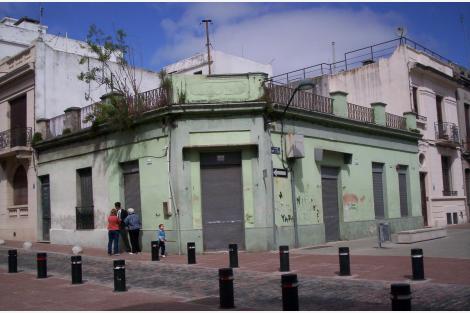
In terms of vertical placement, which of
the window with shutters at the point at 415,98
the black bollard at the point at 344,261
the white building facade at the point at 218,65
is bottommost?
the black bollard at the point at 344,261

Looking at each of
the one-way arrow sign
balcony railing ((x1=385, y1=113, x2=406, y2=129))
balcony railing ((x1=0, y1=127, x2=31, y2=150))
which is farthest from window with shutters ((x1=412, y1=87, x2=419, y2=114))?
balcony railing ((x1=0, y1=127, x2=31, y2=150))

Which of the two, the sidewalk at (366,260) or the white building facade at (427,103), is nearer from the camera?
the sidewalk at (366,260)

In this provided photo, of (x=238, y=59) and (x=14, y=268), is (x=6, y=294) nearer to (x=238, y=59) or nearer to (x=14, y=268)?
(x=14, y=268)

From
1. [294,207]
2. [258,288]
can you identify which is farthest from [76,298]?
[294,207]

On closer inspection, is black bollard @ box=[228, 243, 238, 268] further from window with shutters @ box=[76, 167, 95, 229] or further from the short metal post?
window with shutters @ box=[76, 167, 95, 229]

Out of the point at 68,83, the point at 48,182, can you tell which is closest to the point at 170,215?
the point at 48,182

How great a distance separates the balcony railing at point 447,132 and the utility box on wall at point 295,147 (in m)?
13.9

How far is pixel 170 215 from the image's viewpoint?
17297 mm

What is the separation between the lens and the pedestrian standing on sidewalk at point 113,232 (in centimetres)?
1758

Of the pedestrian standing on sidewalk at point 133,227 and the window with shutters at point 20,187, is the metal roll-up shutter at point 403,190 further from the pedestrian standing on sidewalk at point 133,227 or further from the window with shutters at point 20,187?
the window with shutters at point 20,187

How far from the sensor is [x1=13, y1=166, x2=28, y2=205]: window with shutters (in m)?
25.1

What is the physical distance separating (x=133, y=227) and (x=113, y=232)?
0.74 metres

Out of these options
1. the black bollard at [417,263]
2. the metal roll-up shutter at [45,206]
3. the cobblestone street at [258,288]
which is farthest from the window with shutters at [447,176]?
the metal roll-up shutter at [45,206]

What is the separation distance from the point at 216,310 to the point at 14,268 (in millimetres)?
8228
